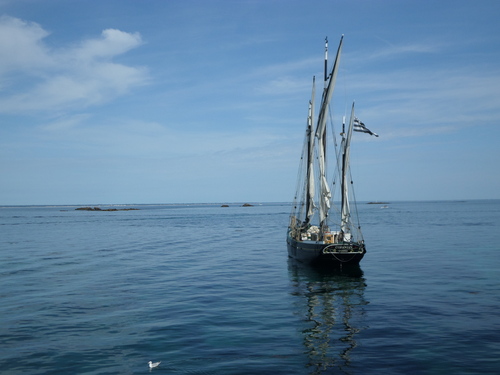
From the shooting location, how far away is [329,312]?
76.0 ft

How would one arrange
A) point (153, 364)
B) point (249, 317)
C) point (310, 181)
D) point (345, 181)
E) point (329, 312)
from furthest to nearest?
point (310, 181)
point (345, 181)
point (329, 312)
point (249, 317)
point (153, 364)

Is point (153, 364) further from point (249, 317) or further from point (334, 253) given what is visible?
point (334, 253)

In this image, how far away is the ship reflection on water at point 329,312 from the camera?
52.1 feet

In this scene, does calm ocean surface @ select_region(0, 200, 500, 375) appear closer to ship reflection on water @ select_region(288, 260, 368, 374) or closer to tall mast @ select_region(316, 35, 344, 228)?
ship reflection on water @ select_region(288, 260, 368, 374)

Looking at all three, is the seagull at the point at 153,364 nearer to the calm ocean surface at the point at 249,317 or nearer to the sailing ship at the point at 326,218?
the calm ocean surface at the point at 249,317

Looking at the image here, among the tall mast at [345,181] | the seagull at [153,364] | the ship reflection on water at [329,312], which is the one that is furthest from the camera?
the tall mast at [345,181]

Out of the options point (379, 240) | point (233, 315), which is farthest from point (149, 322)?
point (379, 240)

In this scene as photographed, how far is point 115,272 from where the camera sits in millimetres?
36469

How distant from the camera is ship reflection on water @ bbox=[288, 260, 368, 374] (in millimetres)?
15891

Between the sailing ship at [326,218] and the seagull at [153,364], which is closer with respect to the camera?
the seagull at [153,364]

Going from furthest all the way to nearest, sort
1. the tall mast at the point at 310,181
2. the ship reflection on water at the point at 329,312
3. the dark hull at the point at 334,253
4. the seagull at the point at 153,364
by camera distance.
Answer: the tall mast at the point at 310,181 → the dark hull at the point at 334,253 → the ship reflection on water at the point at 329,312 → the seagull at the point at 153,364

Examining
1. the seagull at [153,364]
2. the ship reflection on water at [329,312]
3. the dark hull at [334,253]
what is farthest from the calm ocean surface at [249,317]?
the dark hull at [334,253]

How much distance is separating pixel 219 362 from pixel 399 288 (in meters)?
17.4

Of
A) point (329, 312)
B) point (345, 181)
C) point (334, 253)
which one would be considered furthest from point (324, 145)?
point (329, 312)
